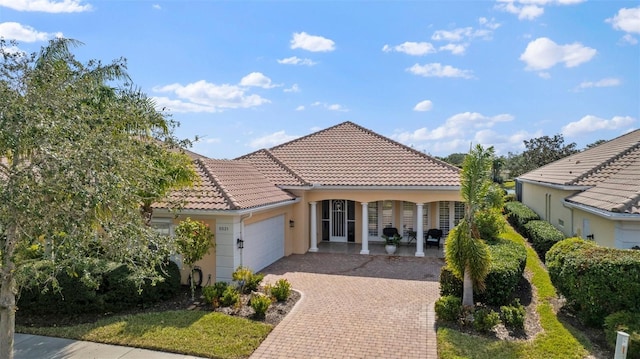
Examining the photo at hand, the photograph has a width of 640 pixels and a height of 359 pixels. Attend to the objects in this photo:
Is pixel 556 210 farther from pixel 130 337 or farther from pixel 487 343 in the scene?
pixel 130 337

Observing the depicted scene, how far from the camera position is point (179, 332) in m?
9.08

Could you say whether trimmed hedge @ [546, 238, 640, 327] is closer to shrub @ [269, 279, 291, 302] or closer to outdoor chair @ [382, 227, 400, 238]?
shrub @ [269, 279, 291, 302]

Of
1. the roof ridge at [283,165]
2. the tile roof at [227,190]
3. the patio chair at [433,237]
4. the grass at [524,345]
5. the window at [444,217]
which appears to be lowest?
the grass at [524,345]

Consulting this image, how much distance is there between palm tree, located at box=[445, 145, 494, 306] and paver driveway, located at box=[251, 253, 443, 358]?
1450 millimetres

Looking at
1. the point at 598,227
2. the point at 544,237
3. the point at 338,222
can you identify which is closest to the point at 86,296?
the point at 338,222

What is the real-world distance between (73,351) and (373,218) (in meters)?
15.2

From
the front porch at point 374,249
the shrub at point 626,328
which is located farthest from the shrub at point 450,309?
the front porch at point 374,249

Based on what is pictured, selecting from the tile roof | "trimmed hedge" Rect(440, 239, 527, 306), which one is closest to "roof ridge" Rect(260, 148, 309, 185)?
the tile roof

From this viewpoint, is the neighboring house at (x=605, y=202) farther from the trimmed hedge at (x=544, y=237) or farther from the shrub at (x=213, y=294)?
the shrub at (x=213, y=294)

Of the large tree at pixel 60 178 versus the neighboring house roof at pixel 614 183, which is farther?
the neighboring house roof at pixel 614 183

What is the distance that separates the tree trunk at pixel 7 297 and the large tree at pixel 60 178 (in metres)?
0.01

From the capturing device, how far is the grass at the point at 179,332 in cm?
838

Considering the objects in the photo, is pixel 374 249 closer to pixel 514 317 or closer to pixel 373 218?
pixel 373 218

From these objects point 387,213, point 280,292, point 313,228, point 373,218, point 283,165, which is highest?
point 283,165
